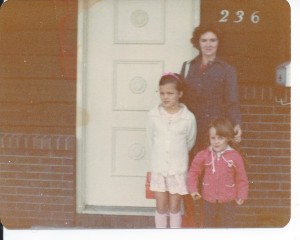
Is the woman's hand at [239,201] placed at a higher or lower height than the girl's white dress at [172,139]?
lower

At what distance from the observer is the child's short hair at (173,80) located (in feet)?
10.1

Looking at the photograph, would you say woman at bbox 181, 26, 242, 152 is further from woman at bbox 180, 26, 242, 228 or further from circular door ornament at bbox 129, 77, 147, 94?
circular door ornament at bbox 129, 77, 147, 94

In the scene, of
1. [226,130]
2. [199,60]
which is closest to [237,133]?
[226,130]

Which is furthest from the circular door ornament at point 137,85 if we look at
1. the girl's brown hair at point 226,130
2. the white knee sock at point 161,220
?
the white knee sock at point 161,220

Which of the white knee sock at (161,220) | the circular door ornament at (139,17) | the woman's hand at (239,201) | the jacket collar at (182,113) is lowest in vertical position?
the white knee sock at (161,220)

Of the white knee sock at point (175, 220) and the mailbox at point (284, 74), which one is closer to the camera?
the mailbox at point (284, 74)

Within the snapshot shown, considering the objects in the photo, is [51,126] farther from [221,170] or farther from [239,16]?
[239,16]

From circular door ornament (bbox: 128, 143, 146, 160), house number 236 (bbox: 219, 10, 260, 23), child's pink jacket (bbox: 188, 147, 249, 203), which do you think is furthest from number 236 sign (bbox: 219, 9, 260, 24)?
circular door ornament (bbox: 128, 143, 146, 160)

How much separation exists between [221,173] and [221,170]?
2 cm

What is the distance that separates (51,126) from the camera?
3117 mm

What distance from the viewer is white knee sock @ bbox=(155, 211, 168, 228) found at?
3.16m

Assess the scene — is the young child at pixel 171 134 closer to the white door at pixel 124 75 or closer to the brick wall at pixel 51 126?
the white door at pixel 124 75

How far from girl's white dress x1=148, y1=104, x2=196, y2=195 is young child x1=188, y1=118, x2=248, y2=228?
0.07m
